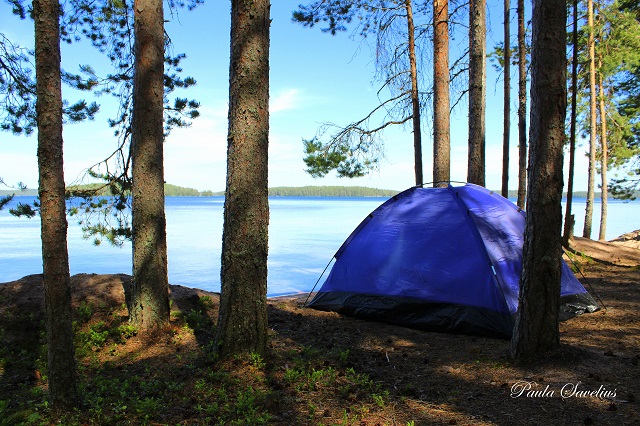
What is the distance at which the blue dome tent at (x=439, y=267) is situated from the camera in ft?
17.5

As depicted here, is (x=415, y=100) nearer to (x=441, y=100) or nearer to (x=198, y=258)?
(x=441, y=100)

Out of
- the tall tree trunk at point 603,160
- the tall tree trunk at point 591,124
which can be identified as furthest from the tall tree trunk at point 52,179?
the tall tree trunk at point 603,160

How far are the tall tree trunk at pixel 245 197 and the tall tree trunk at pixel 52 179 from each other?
1.34m

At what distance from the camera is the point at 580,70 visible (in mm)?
16531

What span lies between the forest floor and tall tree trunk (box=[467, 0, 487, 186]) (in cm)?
379

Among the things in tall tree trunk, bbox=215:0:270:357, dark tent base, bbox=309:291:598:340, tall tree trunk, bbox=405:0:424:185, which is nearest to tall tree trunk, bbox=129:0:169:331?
tall tree trunk, bbox=215:0:270:357

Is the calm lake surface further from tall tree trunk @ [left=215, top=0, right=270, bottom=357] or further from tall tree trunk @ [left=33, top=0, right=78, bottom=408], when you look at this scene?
tall tree trunk @ [left=33, top=0, right=78, bottom=408]

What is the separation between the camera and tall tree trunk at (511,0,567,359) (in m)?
4.06

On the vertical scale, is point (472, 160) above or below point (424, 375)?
above

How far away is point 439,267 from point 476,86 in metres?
4.40

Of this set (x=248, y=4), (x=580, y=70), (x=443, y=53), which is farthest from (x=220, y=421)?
(x=580, y=70)

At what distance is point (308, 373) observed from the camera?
397cm

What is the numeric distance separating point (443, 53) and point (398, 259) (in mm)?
5303

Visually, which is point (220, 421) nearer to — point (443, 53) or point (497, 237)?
point (497, 237)
